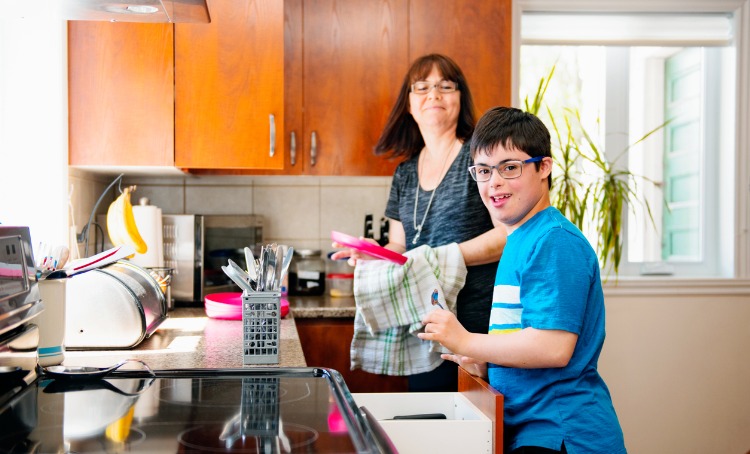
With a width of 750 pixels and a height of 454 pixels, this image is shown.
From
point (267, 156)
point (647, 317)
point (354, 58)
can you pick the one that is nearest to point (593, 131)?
point (647, 317)

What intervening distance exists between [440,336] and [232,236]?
149 centimetres

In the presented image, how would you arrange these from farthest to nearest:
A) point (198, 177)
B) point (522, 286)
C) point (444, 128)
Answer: point (198, 177) < point (444, 128) < point (522, 286)

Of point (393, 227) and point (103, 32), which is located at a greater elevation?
point (103, 32)

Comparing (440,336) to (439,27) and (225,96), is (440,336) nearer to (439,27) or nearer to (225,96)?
(225,96)

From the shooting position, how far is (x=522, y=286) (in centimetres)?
131

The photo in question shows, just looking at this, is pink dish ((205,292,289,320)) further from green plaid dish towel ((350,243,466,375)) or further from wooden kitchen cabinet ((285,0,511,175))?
wooden kitchen cabinet ((285,0,511,175))

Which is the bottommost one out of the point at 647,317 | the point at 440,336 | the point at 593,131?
the point at 647,317

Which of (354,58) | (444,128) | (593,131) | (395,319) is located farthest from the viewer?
(593,131)

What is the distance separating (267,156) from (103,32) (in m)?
0.65

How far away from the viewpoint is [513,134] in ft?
4.54

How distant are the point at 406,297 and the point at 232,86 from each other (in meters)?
0.95

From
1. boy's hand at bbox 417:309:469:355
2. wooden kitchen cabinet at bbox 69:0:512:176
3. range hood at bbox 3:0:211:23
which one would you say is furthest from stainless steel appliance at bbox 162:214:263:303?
boy's hand at bbox 417:309:469:355

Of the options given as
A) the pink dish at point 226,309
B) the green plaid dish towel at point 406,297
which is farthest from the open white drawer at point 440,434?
the pink dish at point 226,309

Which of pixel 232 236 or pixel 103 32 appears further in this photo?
pixel 232 236
